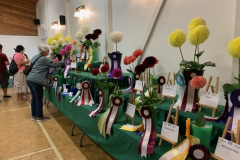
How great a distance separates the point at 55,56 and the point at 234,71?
3.63 metres

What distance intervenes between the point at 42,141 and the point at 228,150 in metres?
2.40

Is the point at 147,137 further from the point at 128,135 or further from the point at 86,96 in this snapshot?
the point at 86,96

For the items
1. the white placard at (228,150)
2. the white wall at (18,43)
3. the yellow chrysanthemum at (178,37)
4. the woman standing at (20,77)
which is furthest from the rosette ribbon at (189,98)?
the white wall at (18,43)

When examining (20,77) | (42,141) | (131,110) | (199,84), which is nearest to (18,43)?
(20,77)

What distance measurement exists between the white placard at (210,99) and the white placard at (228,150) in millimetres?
384

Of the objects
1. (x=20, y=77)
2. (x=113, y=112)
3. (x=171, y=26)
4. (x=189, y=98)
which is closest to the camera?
(x=189, y=98)

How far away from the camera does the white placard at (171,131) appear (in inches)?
42.6

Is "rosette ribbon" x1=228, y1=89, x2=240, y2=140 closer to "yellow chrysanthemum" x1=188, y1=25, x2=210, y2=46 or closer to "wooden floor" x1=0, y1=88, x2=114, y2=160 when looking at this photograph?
"yellow chrysanthemum" x1=188, y1=25, x2=210, y2=46

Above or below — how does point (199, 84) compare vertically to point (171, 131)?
above

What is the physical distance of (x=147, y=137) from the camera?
1238mm

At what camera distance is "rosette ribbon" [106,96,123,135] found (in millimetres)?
1633

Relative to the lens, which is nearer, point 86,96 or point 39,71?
point 86,96

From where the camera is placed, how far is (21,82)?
4.85 metres

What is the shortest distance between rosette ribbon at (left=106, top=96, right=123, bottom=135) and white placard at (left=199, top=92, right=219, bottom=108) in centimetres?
68
